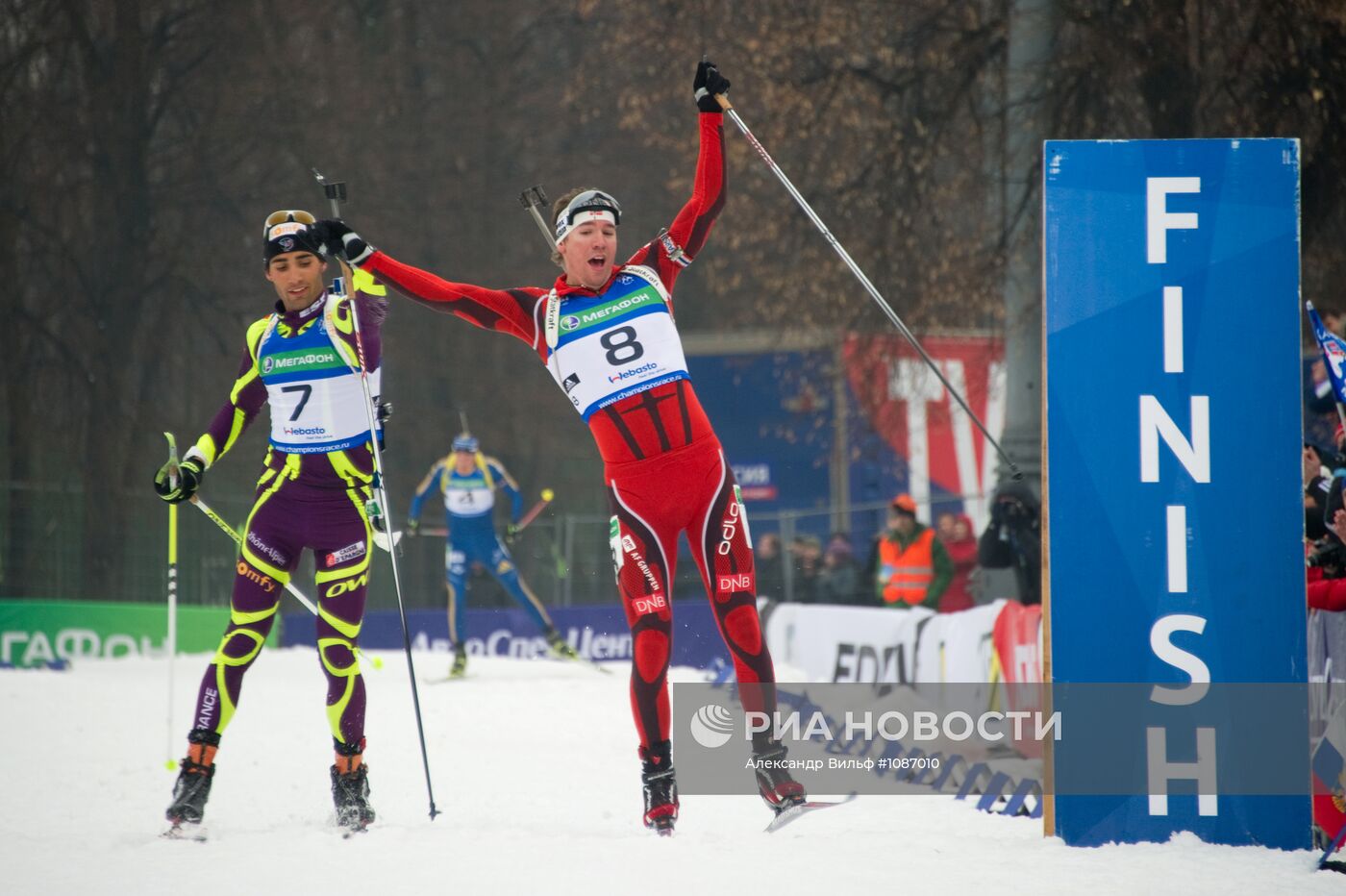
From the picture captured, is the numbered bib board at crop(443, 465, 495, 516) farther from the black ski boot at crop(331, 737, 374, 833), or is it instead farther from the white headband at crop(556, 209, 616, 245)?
the white headband at crop(556, 209, 616, 245)

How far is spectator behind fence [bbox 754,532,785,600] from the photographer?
58.0 feet

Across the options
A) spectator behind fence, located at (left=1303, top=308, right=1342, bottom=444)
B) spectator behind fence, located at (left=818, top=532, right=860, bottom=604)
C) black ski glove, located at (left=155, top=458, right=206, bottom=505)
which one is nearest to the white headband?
black ski glove, located at (left=155, top=458, right=206, bottom=505)

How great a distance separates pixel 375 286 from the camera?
22.2 feet

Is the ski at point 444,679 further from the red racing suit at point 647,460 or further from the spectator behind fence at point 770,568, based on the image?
the red racing suit at point 647,460

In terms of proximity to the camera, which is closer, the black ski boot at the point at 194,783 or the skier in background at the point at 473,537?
the black ski boot at the point at 194,783

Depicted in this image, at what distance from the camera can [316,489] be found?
685cm

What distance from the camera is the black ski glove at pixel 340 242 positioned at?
21.2 feet

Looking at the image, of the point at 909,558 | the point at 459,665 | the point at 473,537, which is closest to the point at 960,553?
the point at 909,558

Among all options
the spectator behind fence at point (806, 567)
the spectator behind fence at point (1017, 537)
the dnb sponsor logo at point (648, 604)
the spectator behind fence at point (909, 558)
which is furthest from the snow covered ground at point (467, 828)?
the spectator behind fence at point (806, 567)

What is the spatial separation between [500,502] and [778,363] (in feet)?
24.4

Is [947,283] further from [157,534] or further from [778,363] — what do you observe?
[157,534]

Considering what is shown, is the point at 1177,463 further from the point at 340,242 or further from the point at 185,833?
the point at 185,833

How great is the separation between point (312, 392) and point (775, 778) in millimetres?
2477

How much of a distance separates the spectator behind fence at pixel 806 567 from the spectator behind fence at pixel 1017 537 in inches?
219
